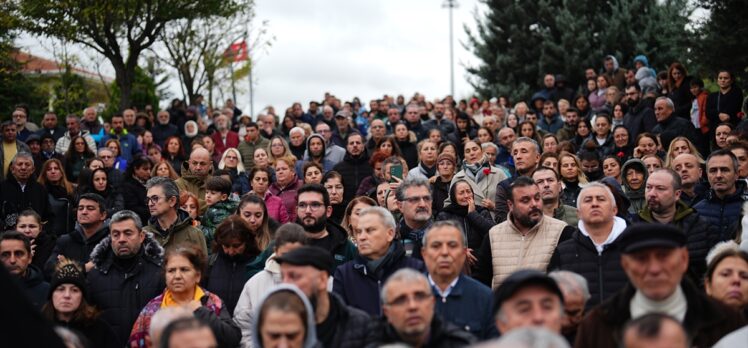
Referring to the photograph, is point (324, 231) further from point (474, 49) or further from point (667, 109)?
point (474, 49)

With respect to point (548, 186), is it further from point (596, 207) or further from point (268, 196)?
point (268, 196)

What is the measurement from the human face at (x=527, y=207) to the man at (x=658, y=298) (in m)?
2.40

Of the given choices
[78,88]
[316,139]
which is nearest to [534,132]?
[316,139]

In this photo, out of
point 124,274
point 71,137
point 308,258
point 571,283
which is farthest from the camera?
point 71,137

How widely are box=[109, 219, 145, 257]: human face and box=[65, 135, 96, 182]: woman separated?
6.85 m

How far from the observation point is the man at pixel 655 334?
4.34 metres

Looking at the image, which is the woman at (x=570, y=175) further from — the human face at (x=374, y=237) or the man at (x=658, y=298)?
the man at (x=658, y=298)

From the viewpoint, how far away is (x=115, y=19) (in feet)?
80.0

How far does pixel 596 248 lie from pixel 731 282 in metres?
1.32

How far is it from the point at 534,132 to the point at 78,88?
19.0 metres

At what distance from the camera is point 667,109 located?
14492mm

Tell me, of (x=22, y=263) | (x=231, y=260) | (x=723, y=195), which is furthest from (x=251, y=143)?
(x=723, y=195)

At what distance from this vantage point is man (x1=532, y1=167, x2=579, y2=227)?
29.5 feet

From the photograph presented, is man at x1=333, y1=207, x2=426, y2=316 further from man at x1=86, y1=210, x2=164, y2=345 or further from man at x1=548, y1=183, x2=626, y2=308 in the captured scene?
man at x1=86, y1=210, x2=164, y2=345
